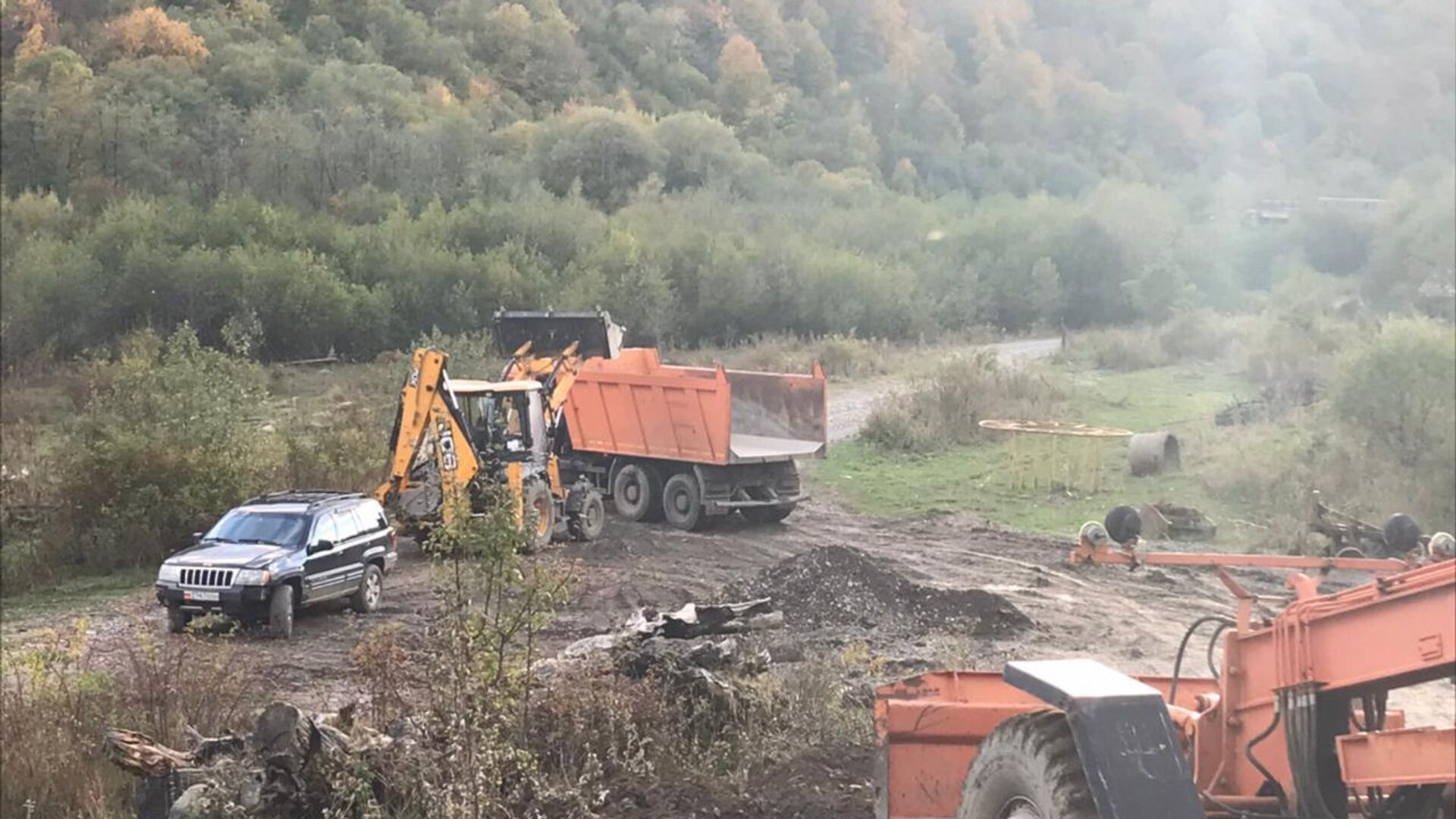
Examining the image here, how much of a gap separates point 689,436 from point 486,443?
2793mm

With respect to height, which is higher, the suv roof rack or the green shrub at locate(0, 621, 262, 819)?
the suv roof rack

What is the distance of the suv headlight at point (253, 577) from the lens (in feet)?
39.9

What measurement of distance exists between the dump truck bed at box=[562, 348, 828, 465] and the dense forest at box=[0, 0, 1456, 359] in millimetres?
9722

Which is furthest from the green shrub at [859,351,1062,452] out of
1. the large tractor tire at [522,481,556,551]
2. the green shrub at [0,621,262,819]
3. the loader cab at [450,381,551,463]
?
the green shrub at [0,621,262,819]

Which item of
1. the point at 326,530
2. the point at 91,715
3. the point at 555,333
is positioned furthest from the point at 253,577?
the point at 555,333

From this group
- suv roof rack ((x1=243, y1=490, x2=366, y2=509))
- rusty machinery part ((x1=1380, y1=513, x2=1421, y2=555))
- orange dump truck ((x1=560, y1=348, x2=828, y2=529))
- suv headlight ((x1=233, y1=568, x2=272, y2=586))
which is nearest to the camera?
rusty machinery part ((x1=1380, y1=513, x2=1421, y2=555))

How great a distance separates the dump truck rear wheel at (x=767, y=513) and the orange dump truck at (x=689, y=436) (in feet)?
0.05

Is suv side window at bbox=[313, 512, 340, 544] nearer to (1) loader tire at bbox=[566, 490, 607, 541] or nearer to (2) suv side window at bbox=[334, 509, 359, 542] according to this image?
(2) suv side window at bbox=[334, 509, 359, 542]

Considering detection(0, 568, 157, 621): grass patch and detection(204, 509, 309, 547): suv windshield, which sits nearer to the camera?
detection(204, 509, 309, 547): suv windshield

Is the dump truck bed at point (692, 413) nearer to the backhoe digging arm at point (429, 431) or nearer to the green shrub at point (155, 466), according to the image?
the backhoe digging arm at point (429, 431)

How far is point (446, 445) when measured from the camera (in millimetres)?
15219

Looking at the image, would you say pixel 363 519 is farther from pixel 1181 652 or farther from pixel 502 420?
pixel 1181 652

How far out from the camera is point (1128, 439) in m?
21.0

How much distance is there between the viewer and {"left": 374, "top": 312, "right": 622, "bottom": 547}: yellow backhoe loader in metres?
15.2
